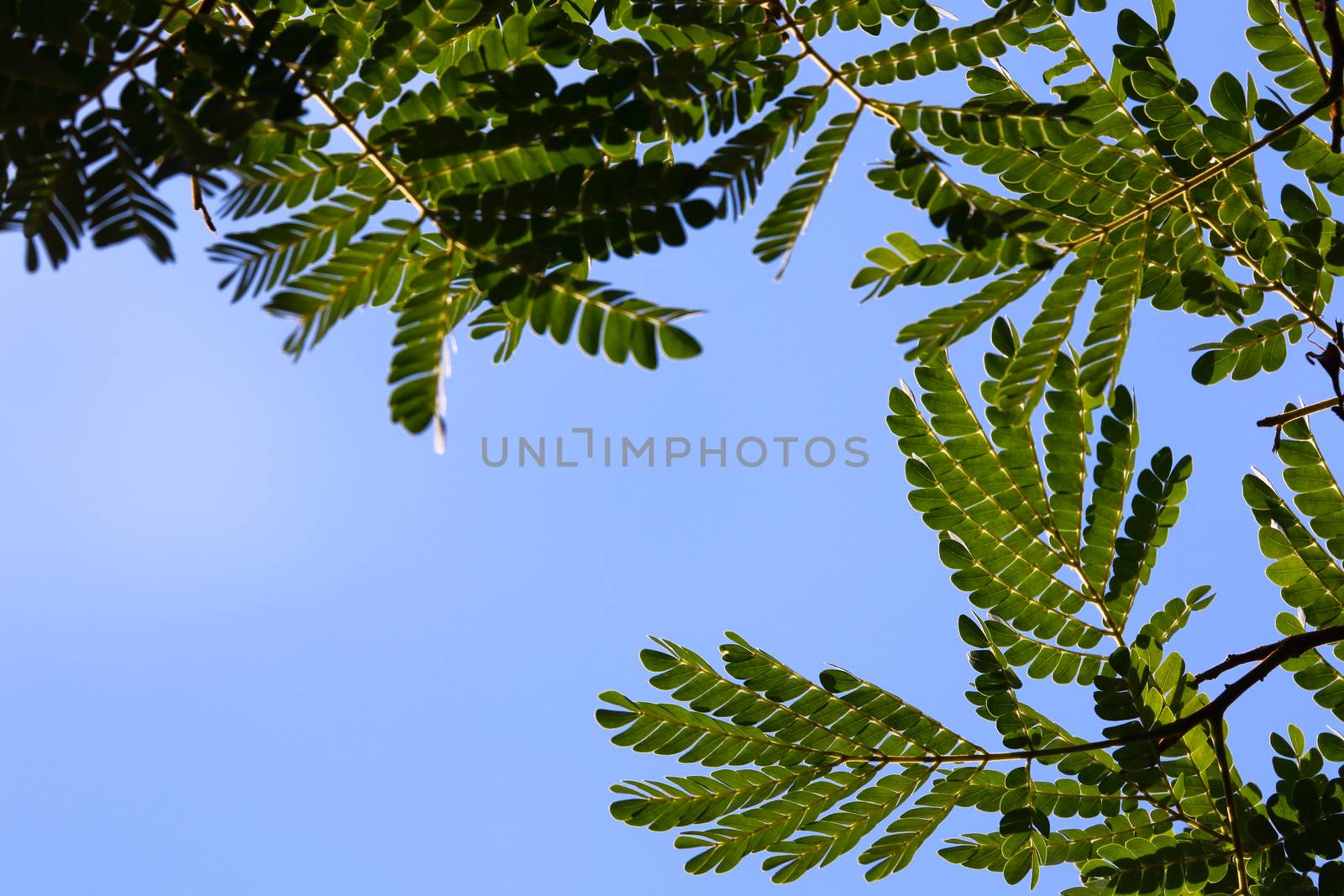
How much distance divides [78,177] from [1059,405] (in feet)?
6.44

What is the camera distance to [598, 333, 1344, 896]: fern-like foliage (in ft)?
7.68

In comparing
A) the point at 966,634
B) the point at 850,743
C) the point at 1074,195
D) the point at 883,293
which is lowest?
the point at 850,743

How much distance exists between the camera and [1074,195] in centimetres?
235

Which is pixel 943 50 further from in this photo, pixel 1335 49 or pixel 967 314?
pixel 1335 49

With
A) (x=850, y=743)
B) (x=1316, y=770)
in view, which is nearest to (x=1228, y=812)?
(x=1316, y=770)

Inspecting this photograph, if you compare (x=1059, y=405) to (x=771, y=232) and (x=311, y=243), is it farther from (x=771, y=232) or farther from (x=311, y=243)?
(x=311, y=243)

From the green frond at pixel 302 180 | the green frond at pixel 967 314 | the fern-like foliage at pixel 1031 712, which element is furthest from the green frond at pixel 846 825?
the green frond at pixel 302 180

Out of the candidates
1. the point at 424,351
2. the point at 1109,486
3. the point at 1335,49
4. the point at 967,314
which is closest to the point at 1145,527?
the point at 1109,486

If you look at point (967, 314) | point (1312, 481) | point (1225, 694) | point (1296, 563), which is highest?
point (967, 314)

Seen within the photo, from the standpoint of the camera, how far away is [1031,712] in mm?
2438

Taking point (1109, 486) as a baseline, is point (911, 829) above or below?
below

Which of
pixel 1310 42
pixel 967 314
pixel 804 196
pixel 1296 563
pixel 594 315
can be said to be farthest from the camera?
pixel 1296 563

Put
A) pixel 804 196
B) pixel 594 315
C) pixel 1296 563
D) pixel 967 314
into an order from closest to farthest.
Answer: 1. pixel 594 315
2. pixel 804 196
3. pixel 967 314
4. pixel 1296 563

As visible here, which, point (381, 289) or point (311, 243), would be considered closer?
point (311, 243)
